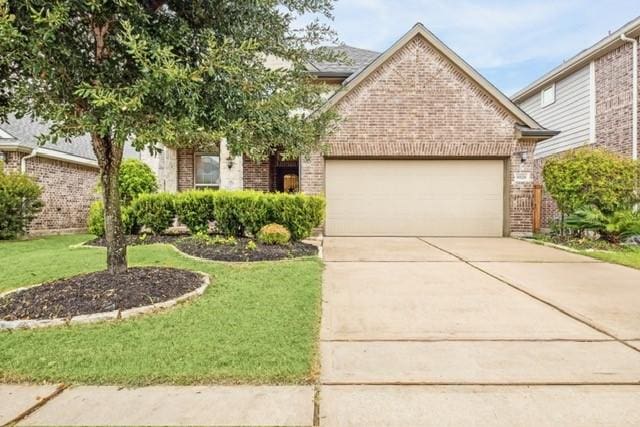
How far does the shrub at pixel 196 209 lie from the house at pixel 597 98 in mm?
9730

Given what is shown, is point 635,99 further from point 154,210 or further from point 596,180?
point 154,210

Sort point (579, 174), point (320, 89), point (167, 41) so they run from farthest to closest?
point (579, 174) < point (320, 89) < point (167, 41)

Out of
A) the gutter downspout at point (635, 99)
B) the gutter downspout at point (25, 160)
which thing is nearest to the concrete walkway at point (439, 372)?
the gutter downspout at point (635, 99)

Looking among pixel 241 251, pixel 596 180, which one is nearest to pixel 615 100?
pixel 596 180

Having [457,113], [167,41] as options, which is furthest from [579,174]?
[167,41]

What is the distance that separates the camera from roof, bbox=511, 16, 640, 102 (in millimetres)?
11211

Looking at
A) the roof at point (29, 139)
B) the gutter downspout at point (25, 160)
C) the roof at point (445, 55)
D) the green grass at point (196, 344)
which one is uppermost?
the roof at point (445, 55)

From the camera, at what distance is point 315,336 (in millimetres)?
3645

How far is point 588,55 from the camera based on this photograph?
12.8 metres

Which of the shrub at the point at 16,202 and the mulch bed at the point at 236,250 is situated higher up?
the shrub at the point at 16,202

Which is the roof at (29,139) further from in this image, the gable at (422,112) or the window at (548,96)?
the window at (548,96)

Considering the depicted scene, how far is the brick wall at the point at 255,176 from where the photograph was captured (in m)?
12.6

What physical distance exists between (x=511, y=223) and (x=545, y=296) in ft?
22.6

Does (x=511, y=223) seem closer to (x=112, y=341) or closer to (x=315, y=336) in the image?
(x=315, y=336)
